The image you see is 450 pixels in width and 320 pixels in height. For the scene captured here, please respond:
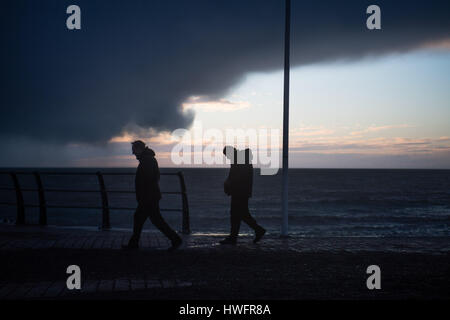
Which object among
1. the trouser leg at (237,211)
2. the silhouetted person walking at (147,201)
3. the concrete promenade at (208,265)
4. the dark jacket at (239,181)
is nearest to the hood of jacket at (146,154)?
the silhouetted person walking at (147,201)

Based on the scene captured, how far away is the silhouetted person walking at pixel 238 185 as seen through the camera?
29.9ft

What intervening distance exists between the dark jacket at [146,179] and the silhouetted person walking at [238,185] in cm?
149

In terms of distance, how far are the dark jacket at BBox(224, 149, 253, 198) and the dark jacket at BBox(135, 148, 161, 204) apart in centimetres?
151

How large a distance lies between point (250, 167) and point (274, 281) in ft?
11.8

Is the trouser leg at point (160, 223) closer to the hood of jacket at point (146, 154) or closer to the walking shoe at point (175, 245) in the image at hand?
the walking shoe at point (175, 245)

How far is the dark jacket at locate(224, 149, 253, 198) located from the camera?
29.9 ft

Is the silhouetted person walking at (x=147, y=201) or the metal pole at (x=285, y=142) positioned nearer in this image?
the silhouetted person walking at (x=147, y=201)

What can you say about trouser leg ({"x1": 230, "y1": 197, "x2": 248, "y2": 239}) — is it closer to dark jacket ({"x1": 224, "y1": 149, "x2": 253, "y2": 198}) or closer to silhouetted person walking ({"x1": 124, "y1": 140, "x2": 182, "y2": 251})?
dark jacket ({"x1": 224, "y1": 149, "x2": 253, "y2": 198})

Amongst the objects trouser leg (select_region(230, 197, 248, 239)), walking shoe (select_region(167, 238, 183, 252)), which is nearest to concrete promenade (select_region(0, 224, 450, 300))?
walking shoe (select_region(167, 238, 183, 252))

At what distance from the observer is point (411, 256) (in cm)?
808

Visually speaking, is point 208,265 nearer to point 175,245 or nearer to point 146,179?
point 175,245

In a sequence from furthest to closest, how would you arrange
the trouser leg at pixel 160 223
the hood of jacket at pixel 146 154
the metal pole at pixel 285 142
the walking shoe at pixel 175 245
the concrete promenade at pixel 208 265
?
the metal pole at pixel 285 142 → the hood of jacket at pixel 146 154 → the trouser leg at pixel 160 223 → the walking shoe at pixel 175 245 → the concrete promenade at pixel 208 265

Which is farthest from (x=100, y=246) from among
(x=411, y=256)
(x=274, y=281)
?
(x=411, y=256)
